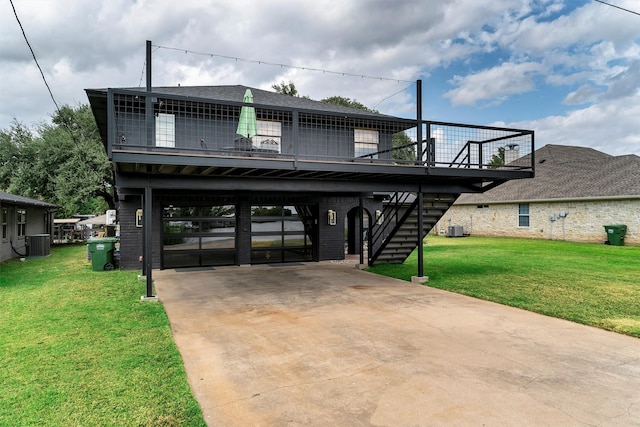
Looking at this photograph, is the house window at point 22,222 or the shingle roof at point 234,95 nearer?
the shingle roof at point 234,95

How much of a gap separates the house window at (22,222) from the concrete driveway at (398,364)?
13.2m

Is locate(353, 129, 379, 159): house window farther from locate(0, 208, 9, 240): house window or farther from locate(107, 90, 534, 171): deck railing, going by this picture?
locate(0, 208, 9, 240): house window

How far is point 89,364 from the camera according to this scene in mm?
4184

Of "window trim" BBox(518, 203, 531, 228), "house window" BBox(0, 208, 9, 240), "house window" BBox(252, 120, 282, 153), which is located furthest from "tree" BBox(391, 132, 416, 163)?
"house window" BBox(0, 208, 9, 240)

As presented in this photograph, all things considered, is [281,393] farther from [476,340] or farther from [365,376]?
[476,340]

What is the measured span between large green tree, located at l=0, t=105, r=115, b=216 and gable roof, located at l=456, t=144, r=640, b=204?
911 inches

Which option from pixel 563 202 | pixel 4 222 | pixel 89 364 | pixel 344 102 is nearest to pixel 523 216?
pixel 563 202

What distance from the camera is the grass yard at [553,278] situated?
6598 mm

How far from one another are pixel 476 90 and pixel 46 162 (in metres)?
28.1

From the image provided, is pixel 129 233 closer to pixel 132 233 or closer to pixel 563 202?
pixel 132 233

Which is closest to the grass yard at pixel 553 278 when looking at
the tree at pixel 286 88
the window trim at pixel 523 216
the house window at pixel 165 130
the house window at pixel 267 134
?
the house window at pixel 267 134

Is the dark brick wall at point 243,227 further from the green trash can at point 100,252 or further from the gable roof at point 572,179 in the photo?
the gable roof at point 572,179

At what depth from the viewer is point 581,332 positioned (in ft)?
18.0

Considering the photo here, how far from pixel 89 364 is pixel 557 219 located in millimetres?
22702
